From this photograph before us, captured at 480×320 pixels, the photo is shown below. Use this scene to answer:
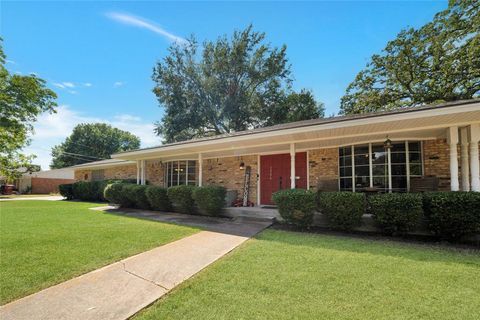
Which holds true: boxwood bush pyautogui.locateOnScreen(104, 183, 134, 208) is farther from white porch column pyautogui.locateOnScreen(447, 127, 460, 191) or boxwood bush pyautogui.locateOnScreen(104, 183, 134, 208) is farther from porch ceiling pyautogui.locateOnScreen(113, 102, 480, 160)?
white porch column pyautogui.locateOnScreen(447, 127, 460, 191)

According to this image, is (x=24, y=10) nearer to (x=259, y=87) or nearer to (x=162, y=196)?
(x=162, y=196)

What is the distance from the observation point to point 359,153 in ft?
26.2

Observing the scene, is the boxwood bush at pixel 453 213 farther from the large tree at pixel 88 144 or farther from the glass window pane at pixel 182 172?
the large tree at pixel 88 144

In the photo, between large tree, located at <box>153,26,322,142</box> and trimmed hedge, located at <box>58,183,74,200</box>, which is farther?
large tree, located at <box>153,26,322,142</box>

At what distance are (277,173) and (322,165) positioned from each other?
1.77m

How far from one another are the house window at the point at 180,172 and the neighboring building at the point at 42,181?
24892mm

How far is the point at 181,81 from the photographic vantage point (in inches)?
948

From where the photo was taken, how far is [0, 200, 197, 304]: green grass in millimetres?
3529

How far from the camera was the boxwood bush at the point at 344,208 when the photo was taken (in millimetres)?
5949

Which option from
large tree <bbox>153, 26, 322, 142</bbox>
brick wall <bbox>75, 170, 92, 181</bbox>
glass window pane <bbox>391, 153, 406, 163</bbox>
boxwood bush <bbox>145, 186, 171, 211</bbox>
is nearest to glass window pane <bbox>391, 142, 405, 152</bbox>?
glass window pane <bbox>391, 153, 406, 163</bbox>

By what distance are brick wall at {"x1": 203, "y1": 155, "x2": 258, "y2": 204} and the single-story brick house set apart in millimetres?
16

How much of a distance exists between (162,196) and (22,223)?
4.35m

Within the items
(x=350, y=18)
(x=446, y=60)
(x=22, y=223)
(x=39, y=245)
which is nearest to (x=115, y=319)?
(x=39, y=245)

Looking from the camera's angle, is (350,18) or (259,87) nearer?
(350,18)
